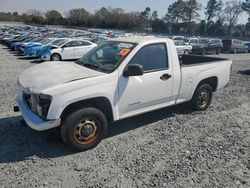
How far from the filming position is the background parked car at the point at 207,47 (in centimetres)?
2333

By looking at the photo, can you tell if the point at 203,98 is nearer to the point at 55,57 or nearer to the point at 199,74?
the point at 199,74

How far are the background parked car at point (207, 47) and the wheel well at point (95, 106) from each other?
20.7 meters

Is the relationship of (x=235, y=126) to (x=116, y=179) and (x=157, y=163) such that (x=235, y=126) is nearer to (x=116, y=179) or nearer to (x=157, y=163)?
(x=157, y=163)

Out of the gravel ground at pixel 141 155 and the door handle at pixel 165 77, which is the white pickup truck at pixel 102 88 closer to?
the door handle at pixel 165 77

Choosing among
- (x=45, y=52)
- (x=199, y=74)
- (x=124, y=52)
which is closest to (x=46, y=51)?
(x=45, y=52)

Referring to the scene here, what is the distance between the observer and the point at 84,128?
3984 millimetres

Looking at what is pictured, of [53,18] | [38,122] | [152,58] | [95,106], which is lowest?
[38,122]

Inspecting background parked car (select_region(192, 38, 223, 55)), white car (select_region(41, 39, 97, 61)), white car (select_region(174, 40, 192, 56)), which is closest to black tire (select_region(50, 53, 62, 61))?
white car (select_region(41, 39, 97, 61))

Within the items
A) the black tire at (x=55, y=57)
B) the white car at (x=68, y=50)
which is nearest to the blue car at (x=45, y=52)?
the white car at (x=68, y=50)

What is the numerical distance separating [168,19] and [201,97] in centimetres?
9868

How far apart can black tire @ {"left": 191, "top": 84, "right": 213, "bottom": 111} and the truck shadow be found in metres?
0.98

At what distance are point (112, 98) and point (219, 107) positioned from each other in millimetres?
3641

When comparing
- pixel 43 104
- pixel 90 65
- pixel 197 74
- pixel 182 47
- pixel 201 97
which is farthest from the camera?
pixel 182 47

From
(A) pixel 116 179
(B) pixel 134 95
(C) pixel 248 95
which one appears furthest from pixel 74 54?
(A) pixel 116 179
